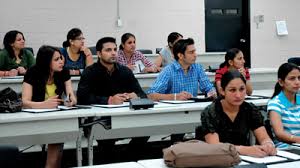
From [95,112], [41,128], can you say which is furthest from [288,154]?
[41,128]

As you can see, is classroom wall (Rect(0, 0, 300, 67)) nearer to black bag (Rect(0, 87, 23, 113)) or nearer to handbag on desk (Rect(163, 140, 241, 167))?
black bag (Rect(0, 87, 23, 113))

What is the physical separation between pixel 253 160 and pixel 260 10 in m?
7.87

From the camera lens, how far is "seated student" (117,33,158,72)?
254 inches

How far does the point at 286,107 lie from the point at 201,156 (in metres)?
1.37

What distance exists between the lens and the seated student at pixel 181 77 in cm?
462

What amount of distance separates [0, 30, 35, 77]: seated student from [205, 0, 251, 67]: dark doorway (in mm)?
4273

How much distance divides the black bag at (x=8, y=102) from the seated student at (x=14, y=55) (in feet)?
7.77

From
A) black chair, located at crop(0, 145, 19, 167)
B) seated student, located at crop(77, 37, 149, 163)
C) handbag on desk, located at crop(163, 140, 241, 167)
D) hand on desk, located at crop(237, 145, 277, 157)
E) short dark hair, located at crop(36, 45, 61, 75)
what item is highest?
short dark hair, located at crop(36, 45, 61, 75)

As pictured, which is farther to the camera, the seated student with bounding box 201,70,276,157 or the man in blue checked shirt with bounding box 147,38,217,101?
the man in blue checked shirt with bounding box 147,38,217,101

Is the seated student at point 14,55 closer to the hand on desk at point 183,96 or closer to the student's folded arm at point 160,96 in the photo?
the student's folded arm at point 160,96

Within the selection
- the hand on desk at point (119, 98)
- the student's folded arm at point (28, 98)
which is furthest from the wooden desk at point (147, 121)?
the student's folded arm at point (28, 98)

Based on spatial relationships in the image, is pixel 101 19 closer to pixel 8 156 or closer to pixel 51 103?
pixel 51 103

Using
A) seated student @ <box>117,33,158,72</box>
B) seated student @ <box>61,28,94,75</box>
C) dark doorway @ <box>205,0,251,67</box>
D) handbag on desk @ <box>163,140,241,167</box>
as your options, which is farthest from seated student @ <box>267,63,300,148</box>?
dark doorway @ <box>205,0,251,67</box>

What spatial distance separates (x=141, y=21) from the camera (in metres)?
8.85
